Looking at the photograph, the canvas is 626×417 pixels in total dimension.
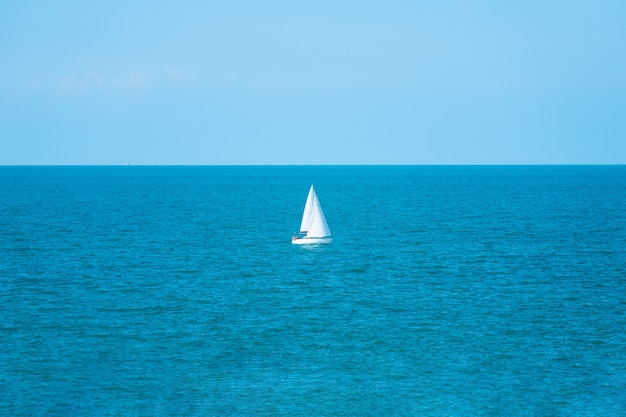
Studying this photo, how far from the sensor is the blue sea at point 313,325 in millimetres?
41531

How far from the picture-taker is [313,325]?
56.3 m

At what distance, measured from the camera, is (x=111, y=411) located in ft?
129

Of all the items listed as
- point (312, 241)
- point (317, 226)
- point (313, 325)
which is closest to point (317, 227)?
point (317, 226)

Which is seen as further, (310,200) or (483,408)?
(310,200)

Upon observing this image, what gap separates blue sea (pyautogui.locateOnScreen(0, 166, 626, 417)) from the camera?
4153 centimetres

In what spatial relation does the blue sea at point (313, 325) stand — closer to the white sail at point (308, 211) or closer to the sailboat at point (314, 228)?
the sailboat at point (314, 228)

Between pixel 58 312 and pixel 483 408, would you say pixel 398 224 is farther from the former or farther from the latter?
pixel 483 408

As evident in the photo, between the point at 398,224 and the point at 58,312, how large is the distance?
3054 inches

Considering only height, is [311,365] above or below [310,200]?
below

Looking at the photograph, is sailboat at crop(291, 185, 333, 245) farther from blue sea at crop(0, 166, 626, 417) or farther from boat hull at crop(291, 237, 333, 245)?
blue sea at crop(0, 166, 626, 417)

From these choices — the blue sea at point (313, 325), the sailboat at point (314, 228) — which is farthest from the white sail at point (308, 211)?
the blue sea at point (313, 325)

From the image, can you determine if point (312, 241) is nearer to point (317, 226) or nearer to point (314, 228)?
point (314, 228)

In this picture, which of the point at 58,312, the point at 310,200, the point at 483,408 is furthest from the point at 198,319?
the point at 310,200

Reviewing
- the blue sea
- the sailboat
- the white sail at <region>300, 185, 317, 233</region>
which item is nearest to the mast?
the sailboat
